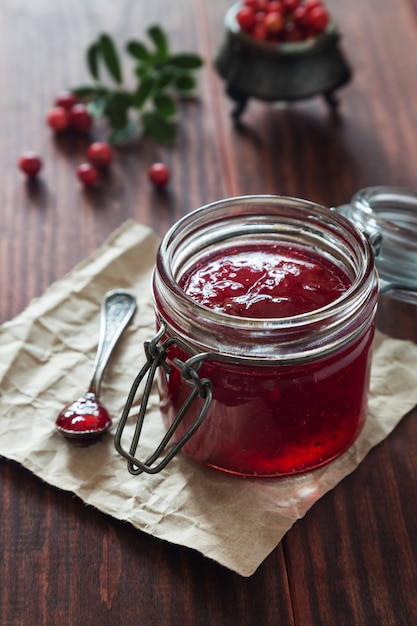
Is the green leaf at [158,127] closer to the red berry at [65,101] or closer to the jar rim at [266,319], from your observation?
the red berry at [65,101]

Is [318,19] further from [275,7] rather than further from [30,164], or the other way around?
[30,164]

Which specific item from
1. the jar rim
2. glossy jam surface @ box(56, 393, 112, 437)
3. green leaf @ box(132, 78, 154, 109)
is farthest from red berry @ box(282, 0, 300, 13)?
glossy jam surface @ box(56, 393, 112, 437)

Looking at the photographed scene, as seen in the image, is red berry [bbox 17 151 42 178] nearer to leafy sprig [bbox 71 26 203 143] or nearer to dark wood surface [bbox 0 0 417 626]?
dark wood surface [bbox 0 0 417 626]

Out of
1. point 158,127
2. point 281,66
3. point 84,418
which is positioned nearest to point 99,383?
point 84,418

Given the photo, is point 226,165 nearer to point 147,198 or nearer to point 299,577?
point 147,198

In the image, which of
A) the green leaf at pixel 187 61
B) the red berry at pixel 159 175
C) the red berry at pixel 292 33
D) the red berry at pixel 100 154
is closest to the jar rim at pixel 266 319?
the red berry at pixel 159 175
